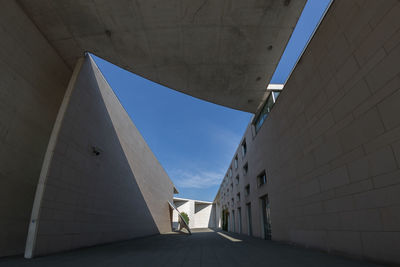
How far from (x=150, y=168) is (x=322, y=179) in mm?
13397

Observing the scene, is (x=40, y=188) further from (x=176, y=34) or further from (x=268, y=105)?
(x=268, y=105)

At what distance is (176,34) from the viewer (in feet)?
21.2

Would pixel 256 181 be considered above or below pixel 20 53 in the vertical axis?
below

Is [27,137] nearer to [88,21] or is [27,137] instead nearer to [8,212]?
[8,212]

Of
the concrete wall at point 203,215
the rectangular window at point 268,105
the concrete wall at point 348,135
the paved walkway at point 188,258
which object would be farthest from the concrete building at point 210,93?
the concrete wall at point 203,215

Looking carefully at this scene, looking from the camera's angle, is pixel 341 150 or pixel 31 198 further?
pixel 31 198

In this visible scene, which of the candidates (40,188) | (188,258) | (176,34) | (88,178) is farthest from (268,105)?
(40,188)

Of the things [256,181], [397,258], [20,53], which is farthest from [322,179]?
[20,53]

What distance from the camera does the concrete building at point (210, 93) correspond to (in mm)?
3775

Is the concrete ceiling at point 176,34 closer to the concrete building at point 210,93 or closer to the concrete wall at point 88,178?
the concrete building at point 210,93

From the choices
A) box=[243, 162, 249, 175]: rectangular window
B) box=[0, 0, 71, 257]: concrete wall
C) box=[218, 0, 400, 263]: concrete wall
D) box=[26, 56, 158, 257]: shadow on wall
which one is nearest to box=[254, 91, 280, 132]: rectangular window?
box=[218, 0, 400, 263]: concrete wall

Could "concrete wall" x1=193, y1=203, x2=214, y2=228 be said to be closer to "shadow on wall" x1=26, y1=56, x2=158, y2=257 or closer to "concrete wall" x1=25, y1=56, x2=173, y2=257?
"concrete wall" x1=25, y1=56, x2=173, y2=257

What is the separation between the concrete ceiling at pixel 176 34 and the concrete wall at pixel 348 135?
1506 millimetres

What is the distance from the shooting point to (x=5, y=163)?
16.2 feet
